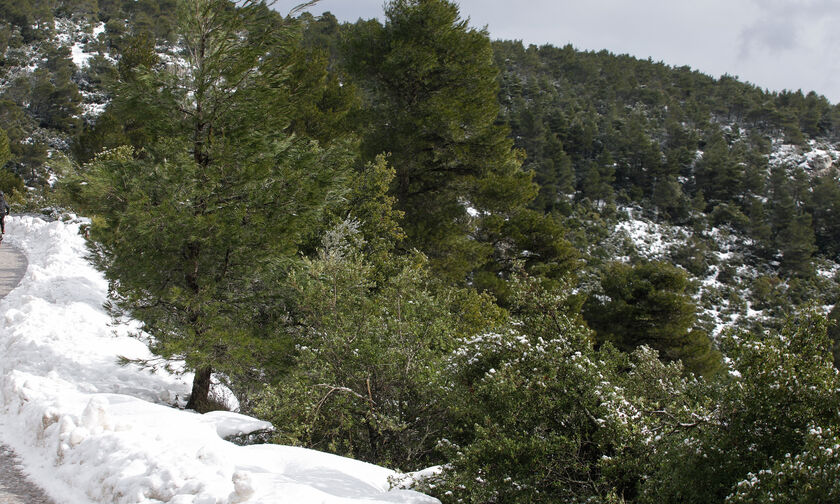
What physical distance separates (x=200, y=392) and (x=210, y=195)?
3.34 meters

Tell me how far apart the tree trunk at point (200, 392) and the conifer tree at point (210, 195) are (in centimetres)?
3

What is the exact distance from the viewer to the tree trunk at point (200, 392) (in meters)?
8.71

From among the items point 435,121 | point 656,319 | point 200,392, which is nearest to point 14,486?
point 200,392

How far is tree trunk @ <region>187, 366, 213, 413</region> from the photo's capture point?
8711 millimetres

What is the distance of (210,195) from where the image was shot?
7.87m

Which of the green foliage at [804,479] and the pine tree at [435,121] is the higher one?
the pine tree at [435,121]

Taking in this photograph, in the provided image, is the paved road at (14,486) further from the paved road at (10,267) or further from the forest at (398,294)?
the paved road at (10,267)

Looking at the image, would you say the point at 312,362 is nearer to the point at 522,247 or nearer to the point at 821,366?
the point at 821,366

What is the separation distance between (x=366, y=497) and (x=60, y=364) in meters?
6.67

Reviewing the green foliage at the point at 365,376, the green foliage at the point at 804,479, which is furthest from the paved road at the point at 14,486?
the green foliage at the point at 804,479

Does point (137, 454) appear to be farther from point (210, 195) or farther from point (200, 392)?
point (200, 392)

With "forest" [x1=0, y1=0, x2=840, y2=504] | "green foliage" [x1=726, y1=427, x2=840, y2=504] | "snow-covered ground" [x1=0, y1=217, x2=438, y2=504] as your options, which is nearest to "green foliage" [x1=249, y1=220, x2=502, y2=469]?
"forest" [x1=0, y1=0, x2=840, y2=504]

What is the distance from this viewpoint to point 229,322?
7.89 m

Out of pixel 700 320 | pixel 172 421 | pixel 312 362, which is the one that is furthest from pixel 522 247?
pixel 700 320
